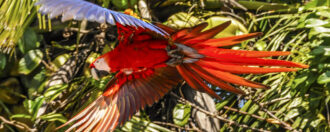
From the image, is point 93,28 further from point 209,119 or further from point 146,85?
point 209,119

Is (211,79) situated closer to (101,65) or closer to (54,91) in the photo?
(101,65)

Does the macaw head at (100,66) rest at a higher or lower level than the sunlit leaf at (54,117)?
higher

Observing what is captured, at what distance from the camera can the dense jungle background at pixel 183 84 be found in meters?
1.33

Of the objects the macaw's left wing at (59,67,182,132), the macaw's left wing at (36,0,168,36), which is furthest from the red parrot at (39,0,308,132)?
the macaw's left wing at (36,0,168,36)

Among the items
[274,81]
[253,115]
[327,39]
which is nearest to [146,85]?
[253,115]

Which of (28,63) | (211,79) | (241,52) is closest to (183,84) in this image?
(211,79)

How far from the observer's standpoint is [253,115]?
1391 millimetres

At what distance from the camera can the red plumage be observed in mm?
1145

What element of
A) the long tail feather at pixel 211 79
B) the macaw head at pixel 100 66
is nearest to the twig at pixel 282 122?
the long tail feather at pixel 211 79

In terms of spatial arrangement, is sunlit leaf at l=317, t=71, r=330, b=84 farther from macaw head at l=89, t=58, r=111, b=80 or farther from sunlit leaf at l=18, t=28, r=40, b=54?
sunlit leaf at l=18, t=28, r=40, b=54

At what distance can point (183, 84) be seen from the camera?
1.54m

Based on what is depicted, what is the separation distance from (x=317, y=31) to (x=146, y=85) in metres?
0.60

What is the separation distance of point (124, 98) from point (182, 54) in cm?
24

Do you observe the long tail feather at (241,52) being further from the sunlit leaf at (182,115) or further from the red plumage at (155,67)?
the sunlit leaf at (182,115)
